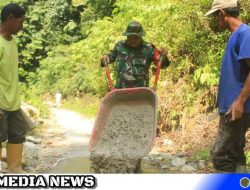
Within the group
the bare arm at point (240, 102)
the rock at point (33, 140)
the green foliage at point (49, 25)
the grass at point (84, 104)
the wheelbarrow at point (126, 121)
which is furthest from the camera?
the green foliage at point (49, 25)

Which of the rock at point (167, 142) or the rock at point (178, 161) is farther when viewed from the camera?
the rock at point (167, 142)

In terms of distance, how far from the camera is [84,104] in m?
14.3

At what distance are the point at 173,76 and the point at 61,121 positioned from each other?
3623 mm

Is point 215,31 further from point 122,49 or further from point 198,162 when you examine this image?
point 122,49

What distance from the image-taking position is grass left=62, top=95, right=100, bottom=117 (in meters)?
A: 12.5

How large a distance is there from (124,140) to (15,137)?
1080mm

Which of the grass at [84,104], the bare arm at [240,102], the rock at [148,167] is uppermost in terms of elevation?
the bare arm at [240,102]

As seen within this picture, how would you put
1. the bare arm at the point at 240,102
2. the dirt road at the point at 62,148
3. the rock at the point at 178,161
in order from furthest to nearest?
the rock at the point at 178,161, the dirt road at the point at 62,148, the bare arm at the point at 240,102

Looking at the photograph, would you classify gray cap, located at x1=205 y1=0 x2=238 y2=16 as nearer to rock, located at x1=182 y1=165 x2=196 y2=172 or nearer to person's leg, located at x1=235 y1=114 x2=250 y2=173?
person's leg, located at x1=235 y1=114 x2=250 y2=173

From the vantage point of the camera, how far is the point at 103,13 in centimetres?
1703

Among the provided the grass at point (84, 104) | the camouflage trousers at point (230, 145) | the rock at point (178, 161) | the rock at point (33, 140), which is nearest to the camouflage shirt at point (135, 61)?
Answer: the rock at point (178, 161)

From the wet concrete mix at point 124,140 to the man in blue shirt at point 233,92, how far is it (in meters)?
1.02

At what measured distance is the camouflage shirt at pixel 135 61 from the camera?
4.97m

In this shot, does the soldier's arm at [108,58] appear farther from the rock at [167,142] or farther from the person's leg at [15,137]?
the rock at [167,142]
